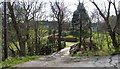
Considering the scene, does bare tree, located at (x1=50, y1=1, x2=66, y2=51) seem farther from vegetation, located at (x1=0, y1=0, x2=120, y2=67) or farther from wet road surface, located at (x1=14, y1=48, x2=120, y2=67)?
wet road surface, located at (x1=14, y1=48, x2=120, y2=67)

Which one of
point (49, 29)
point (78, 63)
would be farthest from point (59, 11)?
point (78, 63)

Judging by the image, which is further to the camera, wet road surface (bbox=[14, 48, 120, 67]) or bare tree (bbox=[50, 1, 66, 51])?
bare tree (bbox=[50, 1, 66, 51])

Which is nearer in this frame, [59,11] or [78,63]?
[78,63]

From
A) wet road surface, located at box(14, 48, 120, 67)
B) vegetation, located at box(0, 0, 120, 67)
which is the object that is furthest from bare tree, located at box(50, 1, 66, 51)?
wet road surface, located at box(14, 48, 120, 67)

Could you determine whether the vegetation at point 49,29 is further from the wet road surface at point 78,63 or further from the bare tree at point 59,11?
the wet road surface at point 78,63

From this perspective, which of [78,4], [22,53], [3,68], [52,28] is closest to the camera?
[3,68]

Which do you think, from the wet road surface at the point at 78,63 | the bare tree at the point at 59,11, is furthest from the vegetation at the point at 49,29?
the wet road surface at the point at 78,63

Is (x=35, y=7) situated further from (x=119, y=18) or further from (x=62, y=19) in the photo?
(x=119, y=18)

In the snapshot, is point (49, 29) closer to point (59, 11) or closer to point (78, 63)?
point (59, 11)

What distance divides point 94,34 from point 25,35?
13735 mm

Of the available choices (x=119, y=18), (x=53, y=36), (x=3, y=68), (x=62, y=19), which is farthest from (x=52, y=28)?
(x=3, y=68)

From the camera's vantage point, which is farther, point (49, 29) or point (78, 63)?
point (49, 29)

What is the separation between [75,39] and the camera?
1813 inches

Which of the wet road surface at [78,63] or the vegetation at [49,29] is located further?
the vegetation at [49,29]
